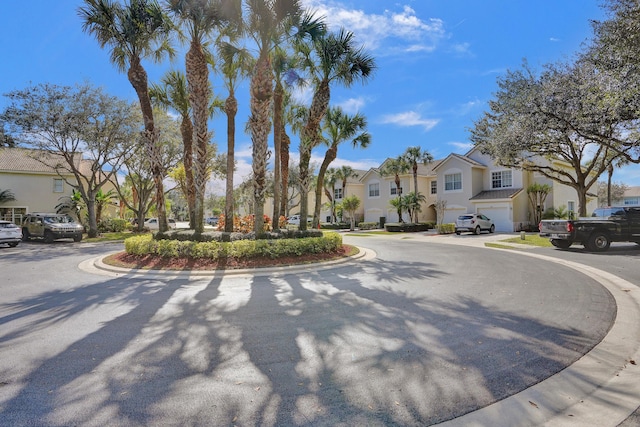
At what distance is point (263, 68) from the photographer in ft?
44.0

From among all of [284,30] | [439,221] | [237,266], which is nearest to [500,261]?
[237,266]

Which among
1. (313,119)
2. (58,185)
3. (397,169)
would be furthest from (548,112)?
(58,185)

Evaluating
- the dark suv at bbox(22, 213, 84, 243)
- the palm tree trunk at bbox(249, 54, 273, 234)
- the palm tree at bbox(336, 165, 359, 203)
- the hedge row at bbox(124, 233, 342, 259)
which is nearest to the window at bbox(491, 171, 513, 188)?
the palm tree at bbox(336, 165, 359, 203)

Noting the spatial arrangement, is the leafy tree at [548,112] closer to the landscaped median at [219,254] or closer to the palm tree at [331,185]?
the landscaped median at [219,254]

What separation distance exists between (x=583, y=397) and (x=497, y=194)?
3179cm

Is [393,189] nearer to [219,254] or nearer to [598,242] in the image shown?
[598,242]

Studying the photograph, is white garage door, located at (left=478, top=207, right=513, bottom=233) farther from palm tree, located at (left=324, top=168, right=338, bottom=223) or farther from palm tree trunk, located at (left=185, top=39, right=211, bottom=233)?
palm tree trunk, located at (left=185, top=39, right=211, bottom=233)

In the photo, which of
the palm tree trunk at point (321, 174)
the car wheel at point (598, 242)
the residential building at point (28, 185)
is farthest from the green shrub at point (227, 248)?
the residential building at point (28, 185)

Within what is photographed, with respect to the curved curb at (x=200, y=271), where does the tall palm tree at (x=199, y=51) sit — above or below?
above

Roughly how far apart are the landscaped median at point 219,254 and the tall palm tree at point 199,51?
1.79m

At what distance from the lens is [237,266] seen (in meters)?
10.8

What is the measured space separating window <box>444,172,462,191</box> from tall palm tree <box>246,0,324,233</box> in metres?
25.1

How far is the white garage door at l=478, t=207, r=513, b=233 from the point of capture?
1200 inches

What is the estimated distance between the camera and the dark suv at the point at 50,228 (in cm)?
2233
